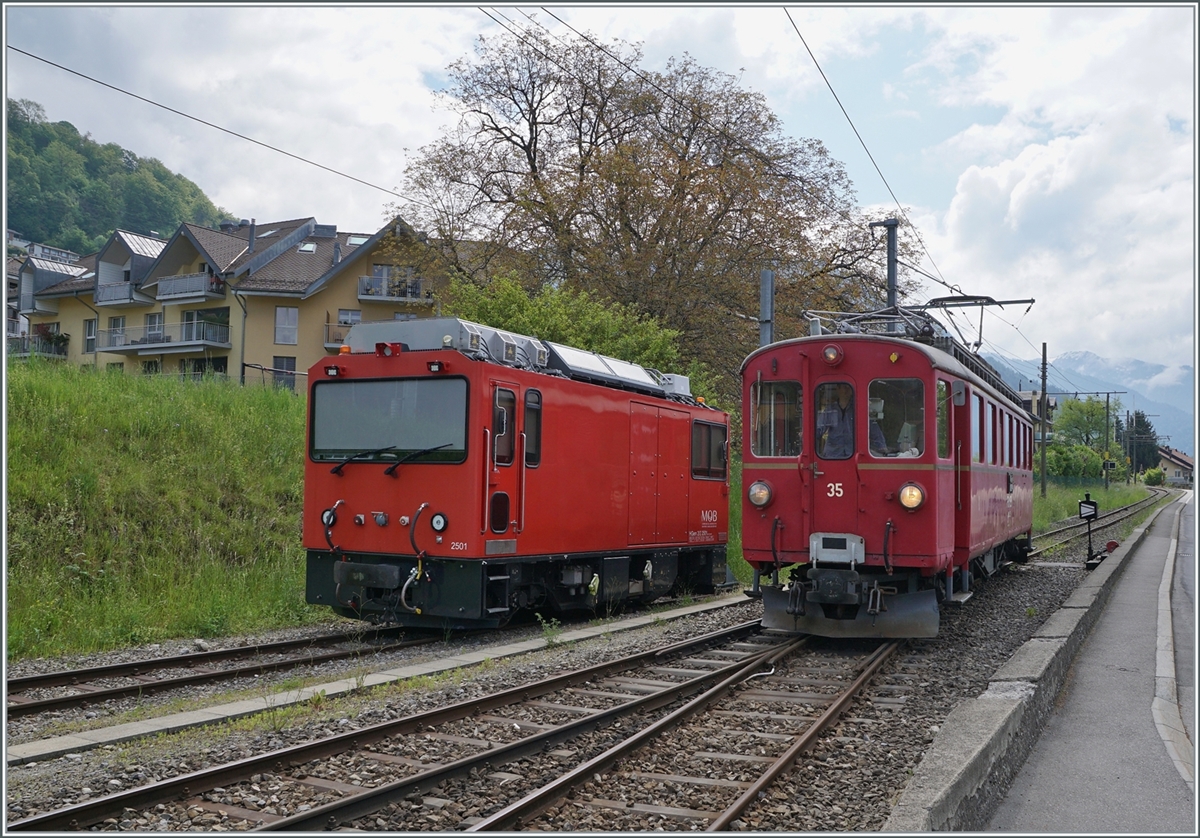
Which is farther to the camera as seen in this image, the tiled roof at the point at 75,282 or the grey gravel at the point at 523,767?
the tiled roof at the point at 75,282

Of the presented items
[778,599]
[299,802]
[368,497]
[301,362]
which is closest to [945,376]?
[778,599]

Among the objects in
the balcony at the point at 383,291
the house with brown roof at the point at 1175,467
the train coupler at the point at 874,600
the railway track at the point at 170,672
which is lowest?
the railway track at the point at 170,672

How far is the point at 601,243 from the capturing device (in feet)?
90.1

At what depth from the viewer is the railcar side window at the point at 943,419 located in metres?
10.2

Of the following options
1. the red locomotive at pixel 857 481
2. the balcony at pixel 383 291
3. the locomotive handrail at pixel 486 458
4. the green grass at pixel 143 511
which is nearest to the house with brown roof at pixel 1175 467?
the balcony at pixel 383 291

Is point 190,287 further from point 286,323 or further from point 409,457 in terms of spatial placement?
point 409,457

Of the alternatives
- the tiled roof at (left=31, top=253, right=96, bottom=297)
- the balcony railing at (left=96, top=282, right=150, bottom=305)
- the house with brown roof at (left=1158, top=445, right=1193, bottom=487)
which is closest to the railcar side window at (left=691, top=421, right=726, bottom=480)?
the balcony railing at (left=96, top=282, right=150, bottom=305)

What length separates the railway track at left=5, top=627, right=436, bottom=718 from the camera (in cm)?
785

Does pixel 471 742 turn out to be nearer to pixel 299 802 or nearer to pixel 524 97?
pixel 299 802

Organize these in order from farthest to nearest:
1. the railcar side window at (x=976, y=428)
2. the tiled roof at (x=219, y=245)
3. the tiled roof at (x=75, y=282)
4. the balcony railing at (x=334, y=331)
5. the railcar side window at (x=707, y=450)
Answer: the tiled roof at (x=75, y=282) → the tiled roof at (x=219, y=245) → the balcony railing at (x=334, y=331) → the railcar side window at (x=707, y=450) → the railcar side window at (x=976, y=428)

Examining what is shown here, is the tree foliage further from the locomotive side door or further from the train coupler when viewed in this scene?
the train coupler

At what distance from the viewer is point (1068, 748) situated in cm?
729

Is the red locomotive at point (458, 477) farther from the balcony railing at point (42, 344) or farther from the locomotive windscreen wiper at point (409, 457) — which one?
the balcony railing at point (42, 344)

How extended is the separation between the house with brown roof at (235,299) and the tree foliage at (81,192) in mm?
17126
